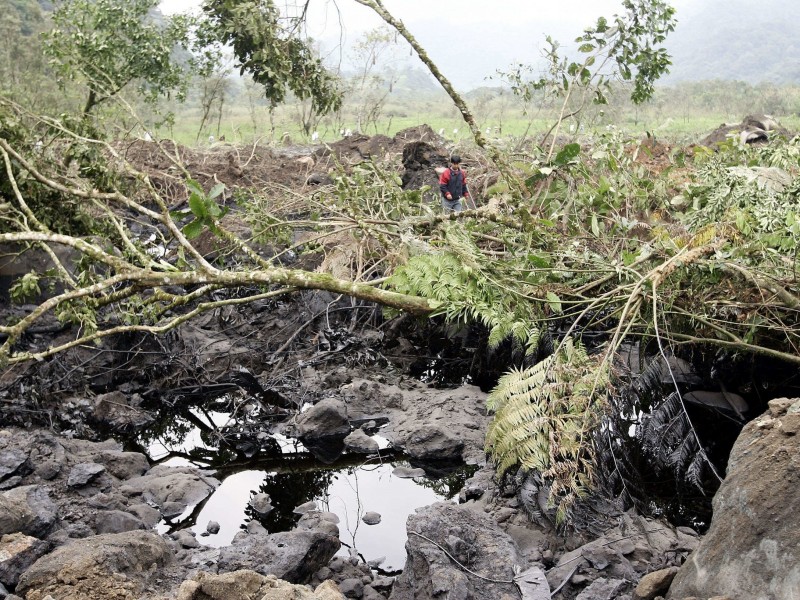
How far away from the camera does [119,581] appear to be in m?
3.98

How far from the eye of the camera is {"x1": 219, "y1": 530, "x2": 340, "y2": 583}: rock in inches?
170

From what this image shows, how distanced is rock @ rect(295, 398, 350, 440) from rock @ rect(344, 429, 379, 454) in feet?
0.42

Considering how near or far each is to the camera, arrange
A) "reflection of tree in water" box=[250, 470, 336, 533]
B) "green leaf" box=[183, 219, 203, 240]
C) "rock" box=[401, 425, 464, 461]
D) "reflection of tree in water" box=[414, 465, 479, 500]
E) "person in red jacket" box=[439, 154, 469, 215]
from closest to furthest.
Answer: "green leaf" box=[183, 219, 203, 240] → "reflection of tree in water" box=[250, 470, 336, 533] → "reflection of tree in water" box=[414, 465, 479, 500] → "rock" box=[401, 425, 464, 461] → "person in red jacket" box=[439, 154, 469, 215]

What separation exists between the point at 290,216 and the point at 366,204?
417 cm

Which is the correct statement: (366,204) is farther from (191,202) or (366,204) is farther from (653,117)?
(653,117)

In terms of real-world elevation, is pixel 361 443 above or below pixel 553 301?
below

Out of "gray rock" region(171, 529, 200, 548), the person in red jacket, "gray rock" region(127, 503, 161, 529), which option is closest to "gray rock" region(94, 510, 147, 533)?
"gray rock" region(127, 503, 161, 529)

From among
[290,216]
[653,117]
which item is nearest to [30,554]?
[290,216]

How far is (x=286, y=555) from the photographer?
172 inches

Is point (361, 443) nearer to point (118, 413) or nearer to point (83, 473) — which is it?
point (83, 473)

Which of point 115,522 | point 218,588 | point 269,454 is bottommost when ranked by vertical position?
point 269,454

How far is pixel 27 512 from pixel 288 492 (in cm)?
203

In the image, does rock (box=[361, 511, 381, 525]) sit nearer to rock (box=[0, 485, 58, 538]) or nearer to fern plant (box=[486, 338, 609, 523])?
fern plant (box=[486, 338, 609, 523])

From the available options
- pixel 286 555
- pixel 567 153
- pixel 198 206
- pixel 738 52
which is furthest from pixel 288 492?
pixel 738 52
